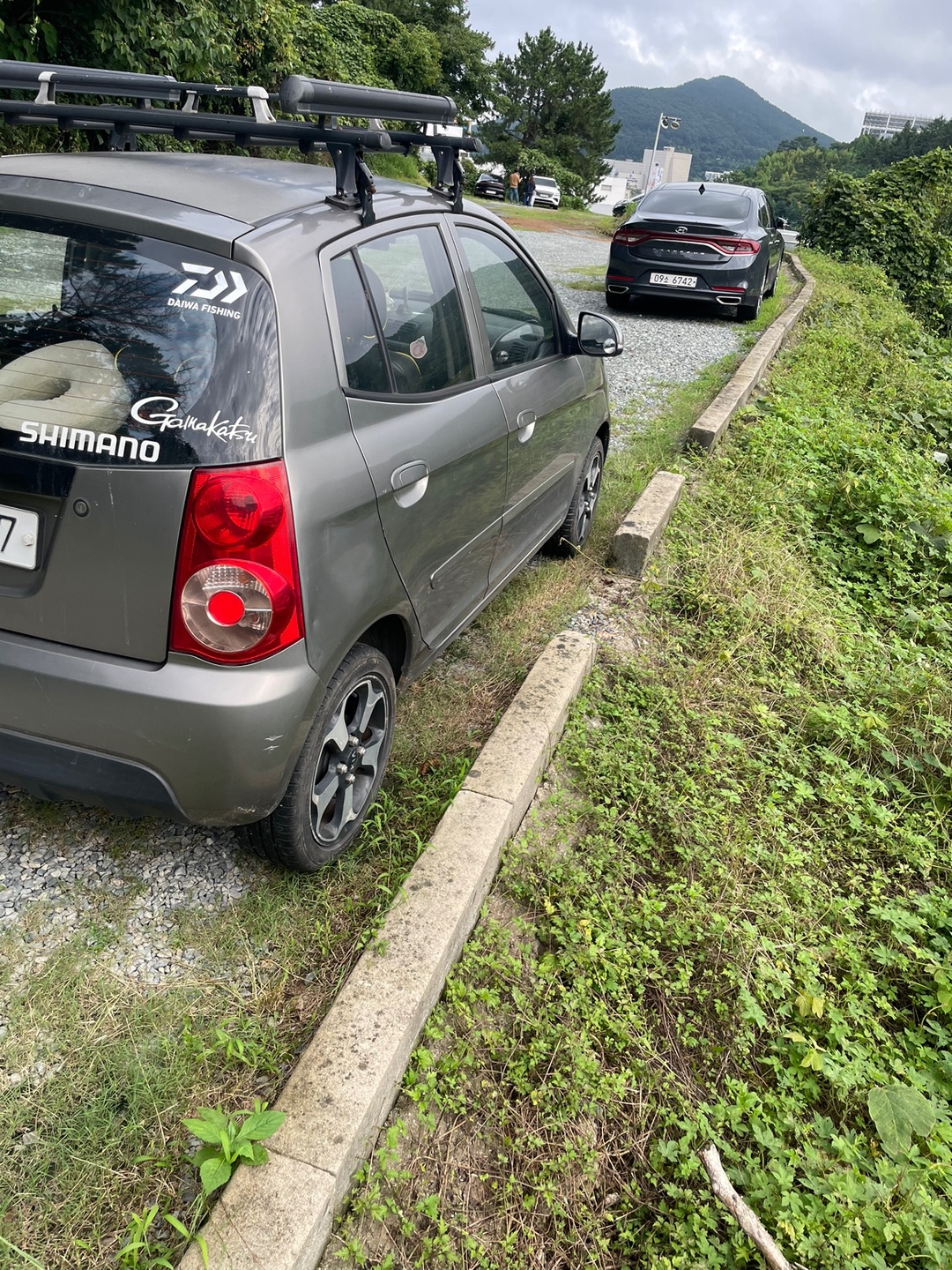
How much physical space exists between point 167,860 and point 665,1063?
4.81 feet

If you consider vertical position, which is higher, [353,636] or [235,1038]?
[353,636]

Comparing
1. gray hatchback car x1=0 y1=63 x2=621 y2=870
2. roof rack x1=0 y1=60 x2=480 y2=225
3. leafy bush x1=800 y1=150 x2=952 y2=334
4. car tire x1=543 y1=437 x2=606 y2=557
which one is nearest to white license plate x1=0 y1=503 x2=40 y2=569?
gray hatchback car x1=0 y1=63 x2=621 y2=870

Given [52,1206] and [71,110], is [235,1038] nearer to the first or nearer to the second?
[52,1206]

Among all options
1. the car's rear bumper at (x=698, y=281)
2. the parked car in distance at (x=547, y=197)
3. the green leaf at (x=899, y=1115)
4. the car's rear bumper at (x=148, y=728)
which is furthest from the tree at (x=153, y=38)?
the parked car in distance at (x=547, y=197)

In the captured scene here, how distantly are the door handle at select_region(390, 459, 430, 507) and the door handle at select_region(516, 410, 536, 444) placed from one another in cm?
86

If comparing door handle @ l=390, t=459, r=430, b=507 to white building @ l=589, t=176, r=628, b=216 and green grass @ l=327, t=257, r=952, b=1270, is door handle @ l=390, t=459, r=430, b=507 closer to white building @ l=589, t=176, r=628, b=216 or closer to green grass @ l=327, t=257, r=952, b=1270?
green grass @ l=327, t=257, r=952, b=1270

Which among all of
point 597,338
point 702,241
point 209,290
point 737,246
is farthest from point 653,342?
point 209,290

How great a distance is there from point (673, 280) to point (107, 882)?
10.1 metres

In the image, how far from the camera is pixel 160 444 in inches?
77.2

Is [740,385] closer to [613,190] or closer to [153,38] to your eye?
[153,38]

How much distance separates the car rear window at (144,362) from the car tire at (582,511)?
2.70 meters

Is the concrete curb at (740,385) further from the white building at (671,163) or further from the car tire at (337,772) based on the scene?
the white building at (671,163)

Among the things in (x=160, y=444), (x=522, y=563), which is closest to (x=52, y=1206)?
(x=160, y=444)

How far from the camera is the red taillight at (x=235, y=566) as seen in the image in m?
1.97
